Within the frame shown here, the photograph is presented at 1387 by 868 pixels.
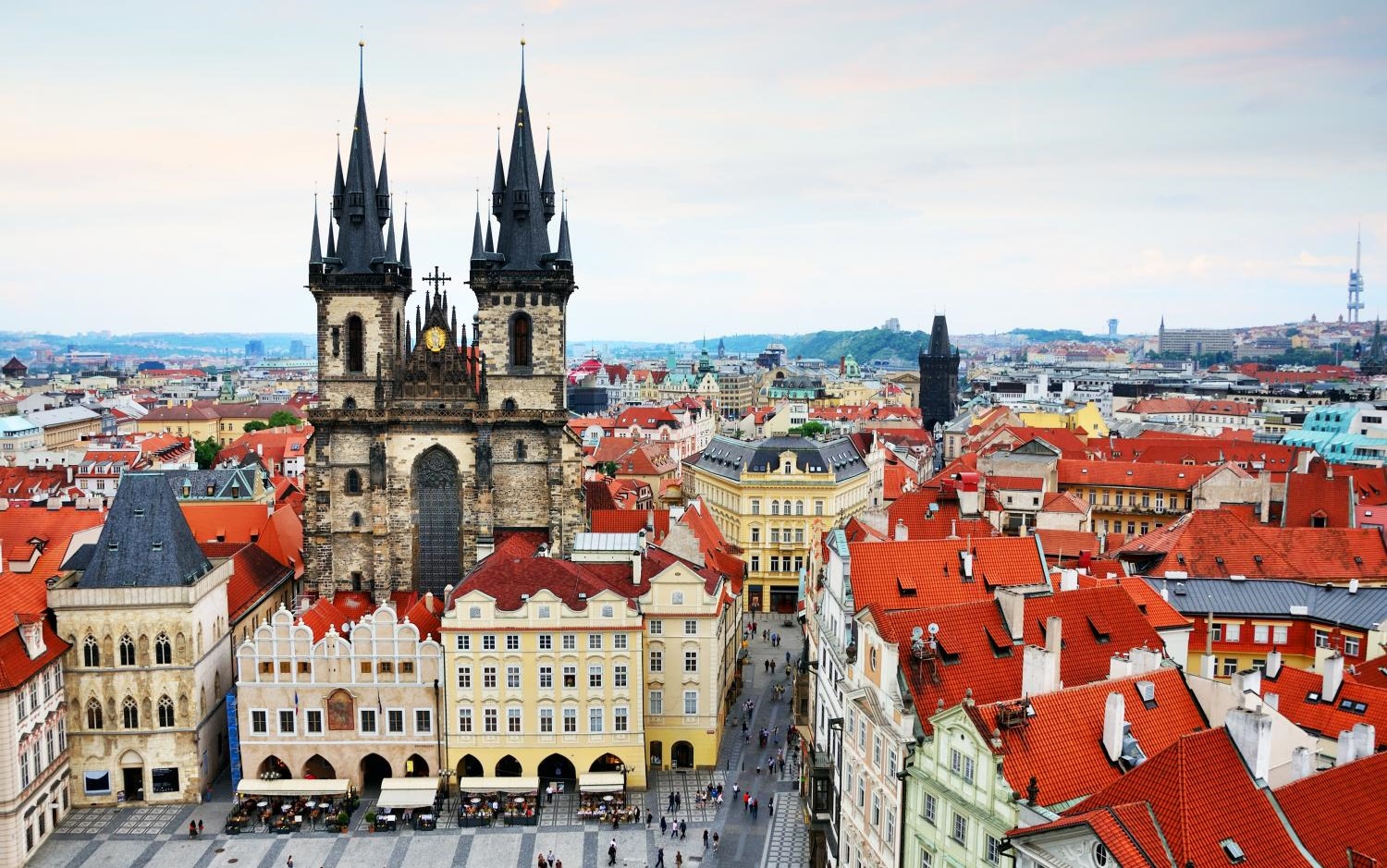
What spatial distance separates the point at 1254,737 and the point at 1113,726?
209 inches

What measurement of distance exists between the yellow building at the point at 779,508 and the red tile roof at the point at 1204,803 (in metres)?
74.1

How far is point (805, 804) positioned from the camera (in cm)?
6259

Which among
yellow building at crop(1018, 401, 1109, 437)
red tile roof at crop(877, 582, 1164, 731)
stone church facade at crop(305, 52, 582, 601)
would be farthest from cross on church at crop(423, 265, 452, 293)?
yellow building at crop(1018, 401, 1109, 437)

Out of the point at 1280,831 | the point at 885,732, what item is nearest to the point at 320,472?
the point at 885,732

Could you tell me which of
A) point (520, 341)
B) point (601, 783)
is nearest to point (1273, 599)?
point (601, 783)

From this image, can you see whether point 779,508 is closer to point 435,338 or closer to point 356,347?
point 435,338

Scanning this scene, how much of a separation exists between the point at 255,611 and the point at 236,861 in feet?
85.3

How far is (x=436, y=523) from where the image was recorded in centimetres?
8931

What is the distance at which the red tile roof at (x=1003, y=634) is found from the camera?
151 feet

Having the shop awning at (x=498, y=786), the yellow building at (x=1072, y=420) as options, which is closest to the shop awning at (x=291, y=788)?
the shop awning at (x=498, y=786)

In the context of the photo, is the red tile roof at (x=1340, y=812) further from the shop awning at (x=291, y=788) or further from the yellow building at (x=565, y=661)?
the shop awning at (x=291, y=788)

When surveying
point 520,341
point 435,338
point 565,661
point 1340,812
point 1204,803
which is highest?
point 435,338

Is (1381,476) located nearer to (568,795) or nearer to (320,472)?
(568,795)

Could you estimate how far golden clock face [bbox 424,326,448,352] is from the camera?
8950 centimetres
